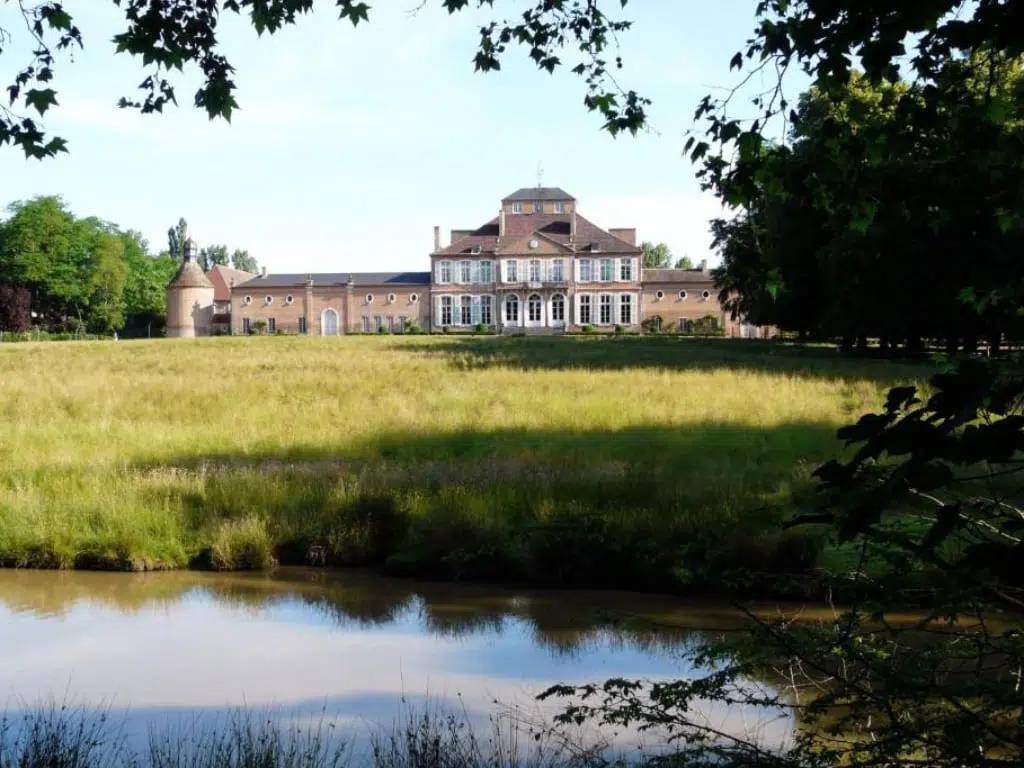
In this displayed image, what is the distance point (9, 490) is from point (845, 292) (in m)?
28.9

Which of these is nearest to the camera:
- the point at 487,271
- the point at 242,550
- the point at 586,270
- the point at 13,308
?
the point at 242,550

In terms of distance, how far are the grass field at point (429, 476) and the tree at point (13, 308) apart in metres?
56.4

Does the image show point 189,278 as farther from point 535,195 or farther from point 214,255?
point 214,255

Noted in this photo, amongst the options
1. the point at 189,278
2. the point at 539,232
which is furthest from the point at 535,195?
the point at 189,278

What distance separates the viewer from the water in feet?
18.6

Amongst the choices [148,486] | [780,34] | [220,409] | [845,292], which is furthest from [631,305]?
[780,34]

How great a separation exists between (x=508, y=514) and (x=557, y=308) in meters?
73.7

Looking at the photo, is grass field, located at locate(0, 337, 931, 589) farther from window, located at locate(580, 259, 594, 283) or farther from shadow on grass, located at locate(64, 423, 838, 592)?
window, located at locate(580, 259, 594, 283)

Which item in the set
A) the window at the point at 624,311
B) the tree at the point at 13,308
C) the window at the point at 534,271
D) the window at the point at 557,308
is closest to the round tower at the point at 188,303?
the tree at the point at 13,308

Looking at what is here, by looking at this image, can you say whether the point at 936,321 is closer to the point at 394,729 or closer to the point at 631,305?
the point at 394,729

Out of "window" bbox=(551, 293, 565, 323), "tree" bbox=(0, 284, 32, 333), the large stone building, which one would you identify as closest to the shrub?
"tree" bbox=(0, 284, 32, 333)

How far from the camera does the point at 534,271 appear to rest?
81.8 metres

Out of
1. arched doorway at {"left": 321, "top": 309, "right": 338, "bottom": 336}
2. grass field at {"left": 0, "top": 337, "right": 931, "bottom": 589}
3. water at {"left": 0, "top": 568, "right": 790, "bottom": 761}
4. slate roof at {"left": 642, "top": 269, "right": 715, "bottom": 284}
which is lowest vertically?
water at {"left": 0, "top": 568, "right": 790, "bottom": 761}

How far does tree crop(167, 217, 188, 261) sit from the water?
12485 cm
